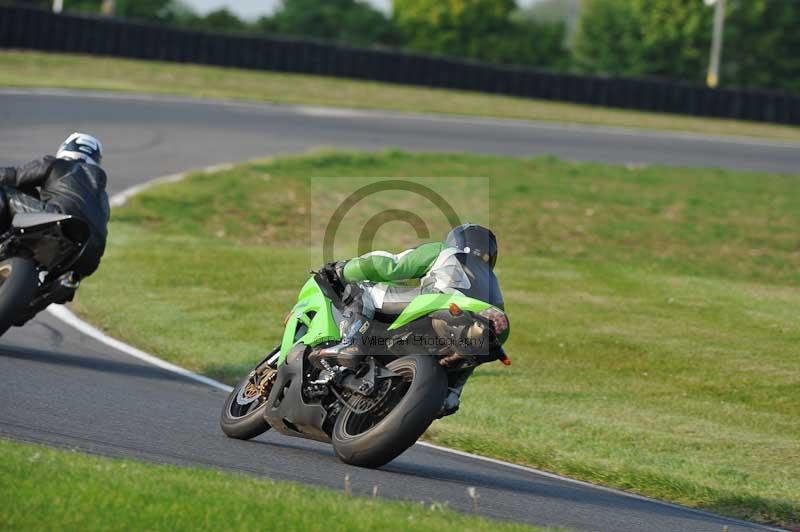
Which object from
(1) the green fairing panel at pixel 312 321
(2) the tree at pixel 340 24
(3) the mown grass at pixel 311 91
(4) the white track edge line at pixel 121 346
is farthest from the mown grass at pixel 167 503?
(2) the tree at pixel 340 24

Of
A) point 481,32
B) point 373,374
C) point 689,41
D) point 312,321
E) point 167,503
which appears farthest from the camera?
point 481,32

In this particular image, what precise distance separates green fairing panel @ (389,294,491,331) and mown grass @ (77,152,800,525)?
216cm

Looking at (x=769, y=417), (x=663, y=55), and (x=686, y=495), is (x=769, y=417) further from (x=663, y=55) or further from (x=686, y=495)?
(x=663, y=55)

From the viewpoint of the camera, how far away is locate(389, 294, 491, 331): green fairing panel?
22.7ft

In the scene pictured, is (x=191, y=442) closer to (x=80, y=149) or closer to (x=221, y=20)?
(x=80, y=149)

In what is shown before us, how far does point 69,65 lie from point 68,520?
2882cm

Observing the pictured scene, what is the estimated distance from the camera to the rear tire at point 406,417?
22.5 ft

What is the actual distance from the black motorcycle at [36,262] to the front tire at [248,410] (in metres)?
2.24

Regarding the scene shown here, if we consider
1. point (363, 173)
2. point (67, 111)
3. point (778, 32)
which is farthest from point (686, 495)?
point (778, 32)

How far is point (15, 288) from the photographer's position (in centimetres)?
955

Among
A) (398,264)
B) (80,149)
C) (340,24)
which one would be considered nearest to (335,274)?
(398,264)

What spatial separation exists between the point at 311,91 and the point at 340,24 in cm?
3426

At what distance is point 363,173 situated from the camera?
75.4 feet

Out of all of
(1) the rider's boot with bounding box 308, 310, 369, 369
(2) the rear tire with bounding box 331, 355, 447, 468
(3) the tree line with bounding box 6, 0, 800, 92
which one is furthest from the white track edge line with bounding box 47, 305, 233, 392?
(3) the tree line with bounding box 6, 0, 800, 92
